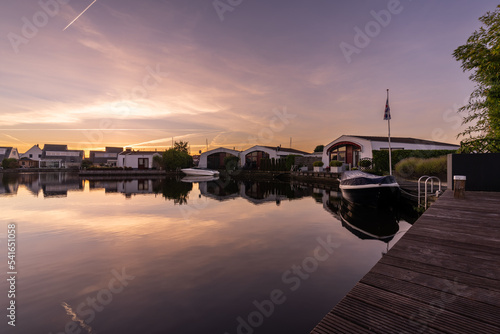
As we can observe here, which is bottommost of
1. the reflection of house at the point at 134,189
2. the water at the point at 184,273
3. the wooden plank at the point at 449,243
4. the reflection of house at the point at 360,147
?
the water at the point at 184,273

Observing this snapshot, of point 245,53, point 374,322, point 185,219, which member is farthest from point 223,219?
point 374,322

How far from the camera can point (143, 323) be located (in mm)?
4418

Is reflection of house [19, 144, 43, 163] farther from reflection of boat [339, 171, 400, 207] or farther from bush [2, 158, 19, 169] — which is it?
reflection of boat [339, 171, 400, 207]

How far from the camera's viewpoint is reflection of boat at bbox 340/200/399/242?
991 cm

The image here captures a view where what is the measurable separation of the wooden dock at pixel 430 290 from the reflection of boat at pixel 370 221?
5.15 m

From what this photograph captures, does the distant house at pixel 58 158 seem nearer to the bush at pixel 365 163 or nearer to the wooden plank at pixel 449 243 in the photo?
the bush at pixel 365 163

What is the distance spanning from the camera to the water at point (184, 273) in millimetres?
4523

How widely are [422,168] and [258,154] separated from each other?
33.1 m

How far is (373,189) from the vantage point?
48.0 ft

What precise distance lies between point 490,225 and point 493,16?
12.5m

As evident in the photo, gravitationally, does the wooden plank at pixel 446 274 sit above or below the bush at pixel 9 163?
below

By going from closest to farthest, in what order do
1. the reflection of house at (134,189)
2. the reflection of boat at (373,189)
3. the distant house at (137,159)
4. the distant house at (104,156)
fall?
the reflection of boat at (373,189) → the reflection of house at (134,189) → the distant house at (137,159) → the distant house at (104,156)

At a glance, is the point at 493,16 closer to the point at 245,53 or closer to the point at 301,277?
the point at 245,53

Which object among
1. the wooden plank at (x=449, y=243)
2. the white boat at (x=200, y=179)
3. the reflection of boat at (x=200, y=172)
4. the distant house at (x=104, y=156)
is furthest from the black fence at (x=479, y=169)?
the distant house at (x=104, y=156)
